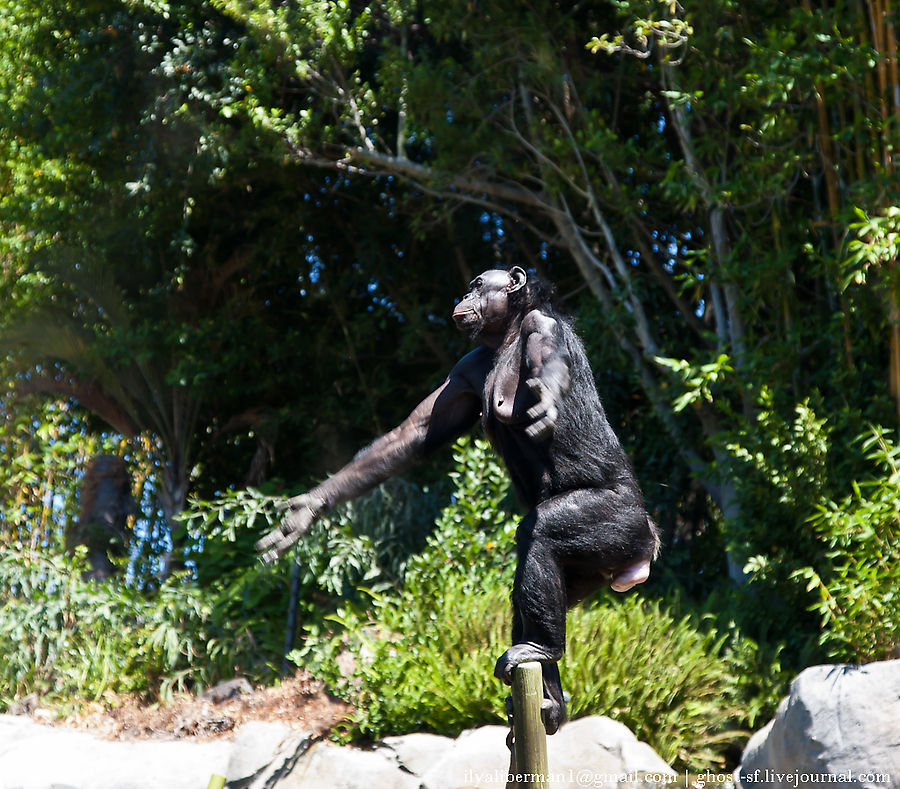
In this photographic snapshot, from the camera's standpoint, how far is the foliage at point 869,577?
483 cm

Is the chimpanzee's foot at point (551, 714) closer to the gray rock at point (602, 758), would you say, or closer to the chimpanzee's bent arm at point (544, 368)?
the chimpanzee's bent arm at point (544, 368)

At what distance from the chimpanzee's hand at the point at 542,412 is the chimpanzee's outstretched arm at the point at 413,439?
0.47m

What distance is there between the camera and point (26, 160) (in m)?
9.24

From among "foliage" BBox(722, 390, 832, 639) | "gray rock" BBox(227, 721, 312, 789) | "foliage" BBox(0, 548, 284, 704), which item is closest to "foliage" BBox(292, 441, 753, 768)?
"gray rock" BBox(227, 721, 312, 789)

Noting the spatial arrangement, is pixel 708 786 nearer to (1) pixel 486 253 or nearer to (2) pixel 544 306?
(2) pixel 544 306

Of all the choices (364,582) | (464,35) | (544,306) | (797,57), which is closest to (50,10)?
(464,35)

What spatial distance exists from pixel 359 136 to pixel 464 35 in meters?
1.11

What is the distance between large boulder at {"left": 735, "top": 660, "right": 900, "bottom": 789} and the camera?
14.3ft

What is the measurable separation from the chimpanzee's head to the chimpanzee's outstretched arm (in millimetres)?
89

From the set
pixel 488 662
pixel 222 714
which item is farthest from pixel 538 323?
pixel 222 714

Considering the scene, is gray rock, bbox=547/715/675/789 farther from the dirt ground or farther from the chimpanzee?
the chimpanzee

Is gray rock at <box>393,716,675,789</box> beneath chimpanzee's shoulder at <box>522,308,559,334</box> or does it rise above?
beneath

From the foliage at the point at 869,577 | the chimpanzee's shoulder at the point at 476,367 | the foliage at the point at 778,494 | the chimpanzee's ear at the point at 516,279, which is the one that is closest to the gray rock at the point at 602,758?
the foliage at the point at 869,577

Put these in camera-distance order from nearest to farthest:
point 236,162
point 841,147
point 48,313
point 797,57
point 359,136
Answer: point 797,57, point 841,147, point 359,136, point 236,162, point 48,313
